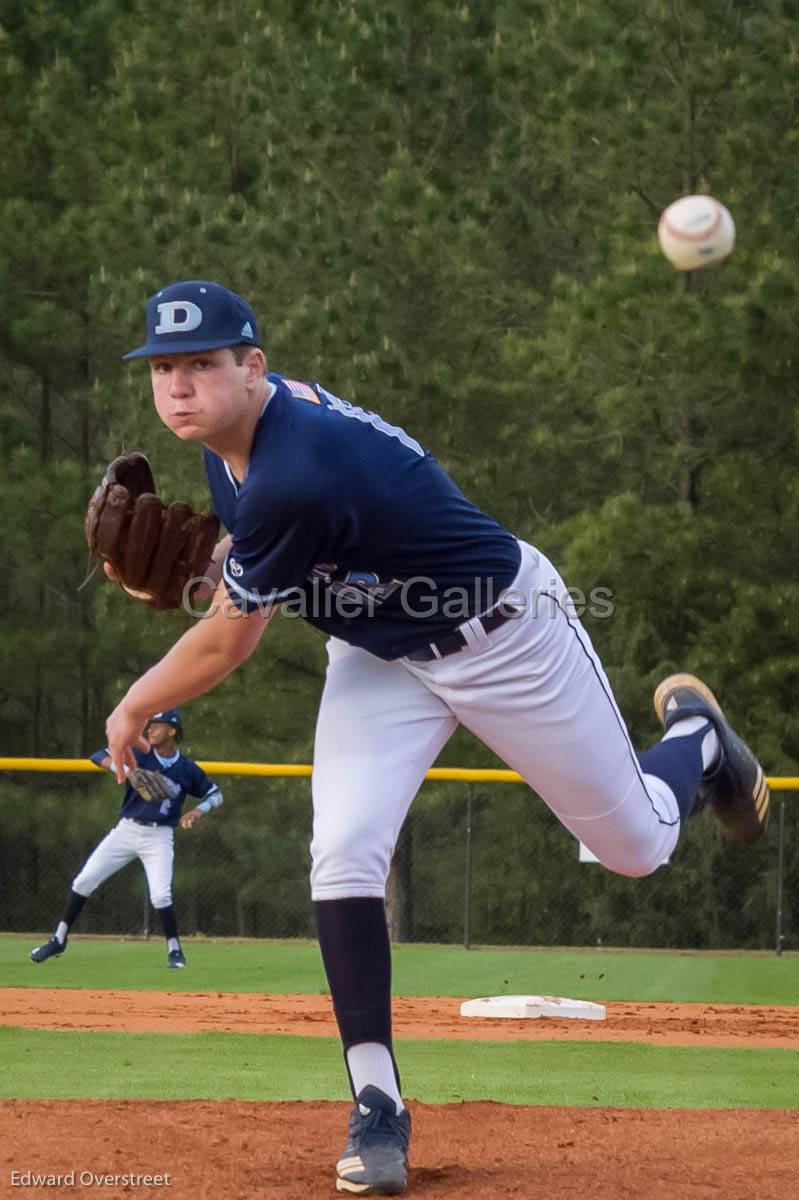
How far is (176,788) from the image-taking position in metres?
10.6

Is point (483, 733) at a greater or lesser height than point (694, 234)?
lesser

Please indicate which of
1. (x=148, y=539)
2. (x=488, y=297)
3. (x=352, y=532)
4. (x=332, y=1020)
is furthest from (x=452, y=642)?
(x=488, y=297)

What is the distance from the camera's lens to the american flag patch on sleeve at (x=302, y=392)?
340 cm

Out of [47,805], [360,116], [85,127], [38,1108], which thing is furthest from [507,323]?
[38,1108]

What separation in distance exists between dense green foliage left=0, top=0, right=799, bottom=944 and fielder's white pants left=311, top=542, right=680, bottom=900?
36.1ft

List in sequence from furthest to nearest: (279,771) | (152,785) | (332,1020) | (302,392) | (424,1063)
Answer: (279,771) < (152,785) < (332,1020) < (424,1063) < (302,392)

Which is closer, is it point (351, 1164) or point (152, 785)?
point (351, 1164)

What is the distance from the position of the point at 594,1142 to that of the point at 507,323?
566 inches

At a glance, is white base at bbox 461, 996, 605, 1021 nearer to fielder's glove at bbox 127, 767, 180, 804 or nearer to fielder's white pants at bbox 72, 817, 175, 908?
fielder's glove at bbox 127, 767, 180, 804

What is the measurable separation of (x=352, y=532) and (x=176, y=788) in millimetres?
7493

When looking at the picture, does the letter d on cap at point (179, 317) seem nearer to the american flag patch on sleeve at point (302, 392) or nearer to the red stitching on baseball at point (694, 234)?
the american flag patch on sleeve at point (302, 392)

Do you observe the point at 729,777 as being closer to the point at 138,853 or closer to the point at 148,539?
the point at 148,539

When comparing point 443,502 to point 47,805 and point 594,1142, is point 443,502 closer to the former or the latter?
point 594,1142

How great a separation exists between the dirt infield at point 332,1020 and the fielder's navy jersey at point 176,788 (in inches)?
57.0
